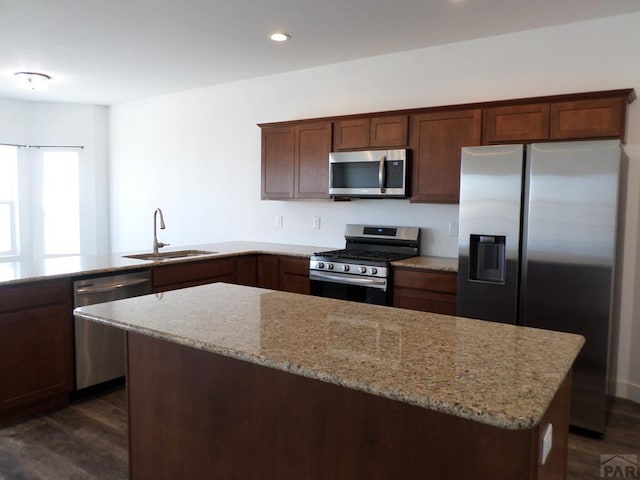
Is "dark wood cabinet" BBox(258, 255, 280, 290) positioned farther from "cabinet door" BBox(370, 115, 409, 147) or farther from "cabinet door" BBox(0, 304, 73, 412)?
"cabinet door" BBox(0, 304, 73, 412)

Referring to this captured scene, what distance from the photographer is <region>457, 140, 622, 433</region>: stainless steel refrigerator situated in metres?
2.66

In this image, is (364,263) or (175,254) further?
(175,254)

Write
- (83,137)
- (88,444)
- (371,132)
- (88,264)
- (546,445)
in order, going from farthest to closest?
(83,137), (371,132), (88,264), (88,444), (546,445)

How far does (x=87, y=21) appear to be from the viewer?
339 centimetres

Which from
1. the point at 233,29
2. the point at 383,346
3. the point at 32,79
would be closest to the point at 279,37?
the point at 233,29

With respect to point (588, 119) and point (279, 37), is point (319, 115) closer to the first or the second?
point (279, 37)

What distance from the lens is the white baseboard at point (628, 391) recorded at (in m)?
3.23

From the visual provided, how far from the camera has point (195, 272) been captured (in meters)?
3.83

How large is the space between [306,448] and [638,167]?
2.98m

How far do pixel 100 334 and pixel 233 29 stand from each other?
2400 millimetres

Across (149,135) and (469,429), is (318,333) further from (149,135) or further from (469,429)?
(149,135)

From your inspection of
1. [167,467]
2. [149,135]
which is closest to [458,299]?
[167,467]

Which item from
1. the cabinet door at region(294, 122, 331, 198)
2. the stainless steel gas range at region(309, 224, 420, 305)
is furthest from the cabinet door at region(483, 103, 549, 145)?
the cabinet door at region(294, 122, 331, 198)

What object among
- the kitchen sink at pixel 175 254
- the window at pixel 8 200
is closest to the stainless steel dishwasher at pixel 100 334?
the kitchen sink at pixel 175 254
